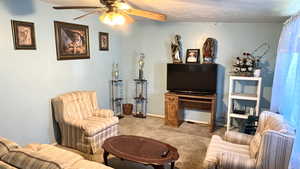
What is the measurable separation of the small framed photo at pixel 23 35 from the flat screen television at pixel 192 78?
275 cm

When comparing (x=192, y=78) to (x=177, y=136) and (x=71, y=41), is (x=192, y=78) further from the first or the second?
(x=71, y=41)

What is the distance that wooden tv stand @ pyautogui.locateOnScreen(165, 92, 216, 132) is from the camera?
4.22 m

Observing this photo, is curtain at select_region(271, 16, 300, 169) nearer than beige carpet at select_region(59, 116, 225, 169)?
Yes

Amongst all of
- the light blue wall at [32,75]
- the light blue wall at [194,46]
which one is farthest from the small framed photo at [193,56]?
the light blue wall at [32,75]

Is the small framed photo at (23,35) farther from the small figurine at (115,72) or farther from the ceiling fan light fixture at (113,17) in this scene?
the small figurine at (115,72)

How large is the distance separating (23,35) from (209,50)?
3.43 m

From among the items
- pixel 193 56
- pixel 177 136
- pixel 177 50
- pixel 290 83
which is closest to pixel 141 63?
pixel 177 50

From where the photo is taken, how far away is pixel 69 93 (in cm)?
373

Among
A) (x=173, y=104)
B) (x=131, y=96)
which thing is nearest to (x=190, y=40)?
(x=173, y=104)

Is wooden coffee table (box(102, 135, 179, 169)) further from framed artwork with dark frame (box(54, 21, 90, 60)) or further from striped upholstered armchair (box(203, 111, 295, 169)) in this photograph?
framed artwork with dark frame (box(54, 21, 90, 60))

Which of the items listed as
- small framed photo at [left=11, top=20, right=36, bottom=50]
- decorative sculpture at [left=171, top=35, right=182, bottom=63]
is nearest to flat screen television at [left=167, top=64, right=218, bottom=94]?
decorative sculpture at [left=171, top=35, right=182, bottom=63]

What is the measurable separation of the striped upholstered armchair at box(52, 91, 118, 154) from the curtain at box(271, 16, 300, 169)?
8.76 feet

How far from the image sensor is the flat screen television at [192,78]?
433 centimetres

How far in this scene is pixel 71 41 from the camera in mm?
3771
